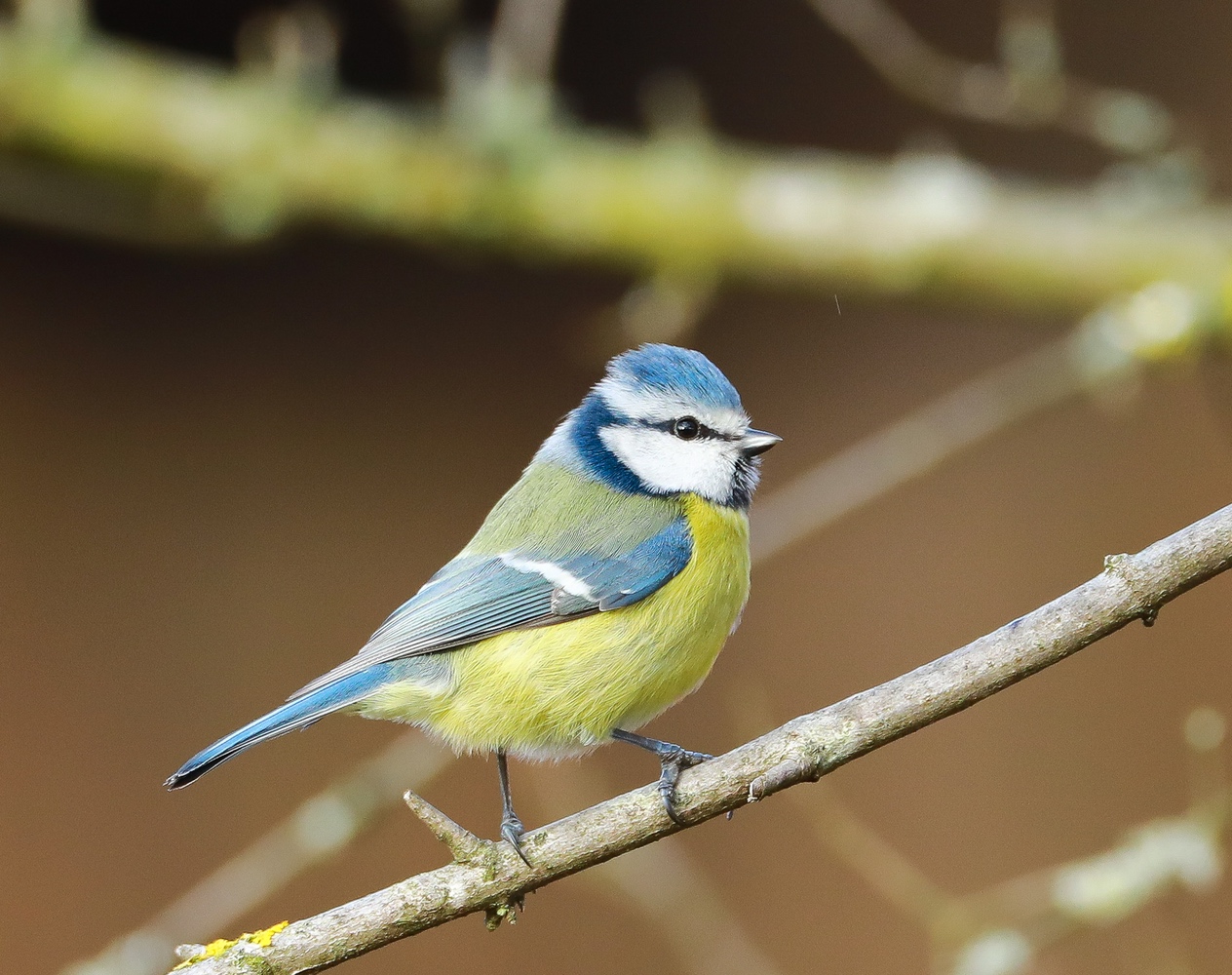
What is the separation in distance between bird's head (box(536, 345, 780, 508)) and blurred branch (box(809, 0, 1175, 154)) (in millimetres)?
864

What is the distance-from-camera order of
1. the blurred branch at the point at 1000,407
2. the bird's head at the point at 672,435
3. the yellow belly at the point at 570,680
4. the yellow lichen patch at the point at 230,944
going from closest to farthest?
1. the yellow lichen patch at the point at 230,944
2. the yellow belly at the point at 570,680
3. the bird's head at the point at 672,435
4. the blurred branch at the point at 1000,407

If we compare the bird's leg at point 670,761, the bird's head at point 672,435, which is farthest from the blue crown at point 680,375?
the bird's leg at point 670,761

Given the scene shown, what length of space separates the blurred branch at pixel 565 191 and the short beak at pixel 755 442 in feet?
3.67

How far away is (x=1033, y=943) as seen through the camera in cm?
165

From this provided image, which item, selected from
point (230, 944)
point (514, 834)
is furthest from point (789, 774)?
point (230, 944)

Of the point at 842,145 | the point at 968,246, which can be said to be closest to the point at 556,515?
the point at 968,246

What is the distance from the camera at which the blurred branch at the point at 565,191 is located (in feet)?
9.85

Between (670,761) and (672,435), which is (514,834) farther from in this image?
(672,435)

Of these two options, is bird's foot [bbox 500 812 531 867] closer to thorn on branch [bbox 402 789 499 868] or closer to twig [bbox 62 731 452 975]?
thorn on branch [bbox 402 789 499 868]

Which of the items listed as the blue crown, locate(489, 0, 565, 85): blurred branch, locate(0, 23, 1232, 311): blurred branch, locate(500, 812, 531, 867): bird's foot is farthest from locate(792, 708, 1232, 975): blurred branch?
locate(489, 0, 565, 85): blurred branch

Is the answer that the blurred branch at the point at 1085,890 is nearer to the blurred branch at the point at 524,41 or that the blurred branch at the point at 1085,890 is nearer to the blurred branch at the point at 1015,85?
the blurred branch at the point at 1015,85

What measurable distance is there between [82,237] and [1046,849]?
8.14 ft

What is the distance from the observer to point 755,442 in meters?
2.04

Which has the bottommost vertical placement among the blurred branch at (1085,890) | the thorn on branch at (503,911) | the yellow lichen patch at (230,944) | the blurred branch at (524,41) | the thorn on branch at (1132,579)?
the blurred branch at (1085,890)
